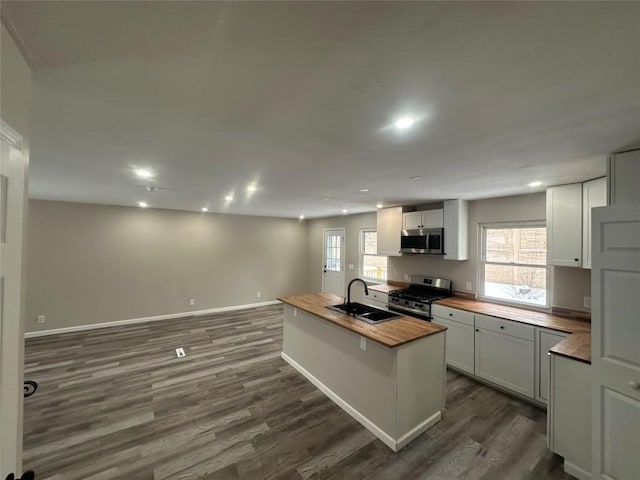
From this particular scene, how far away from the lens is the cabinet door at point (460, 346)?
130 inches

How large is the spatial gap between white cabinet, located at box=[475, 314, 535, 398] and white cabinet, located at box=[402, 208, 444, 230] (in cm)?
155

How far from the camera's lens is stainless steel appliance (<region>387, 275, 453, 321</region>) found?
3829 millimetres

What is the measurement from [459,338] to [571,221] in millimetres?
1866

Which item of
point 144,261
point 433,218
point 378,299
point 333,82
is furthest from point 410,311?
point 144,261

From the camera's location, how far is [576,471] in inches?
76.0

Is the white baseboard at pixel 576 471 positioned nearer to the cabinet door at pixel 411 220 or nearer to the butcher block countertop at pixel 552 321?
the butcher block countertop at pixel 552 321

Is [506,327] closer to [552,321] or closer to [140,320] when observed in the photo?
[552,321]

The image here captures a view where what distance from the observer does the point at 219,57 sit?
98 centimetres

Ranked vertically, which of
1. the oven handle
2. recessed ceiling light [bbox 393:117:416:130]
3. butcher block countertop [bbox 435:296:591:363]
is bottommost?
the oven handle

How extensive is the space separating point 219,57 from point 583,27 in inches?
49.1

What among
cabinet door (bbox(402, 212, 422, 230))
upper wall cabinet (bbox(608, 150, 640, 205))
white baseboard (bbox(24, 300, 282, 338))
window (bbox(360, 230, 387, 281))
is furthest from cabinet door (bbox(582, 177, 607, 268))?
white baseboard (bbox(24, 300, 282, 338))

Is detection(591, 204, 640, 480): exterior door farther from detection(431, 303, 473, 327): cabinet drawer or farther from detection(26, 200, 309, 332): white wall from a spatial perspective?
detection(26, 200, 309, 332): white wall

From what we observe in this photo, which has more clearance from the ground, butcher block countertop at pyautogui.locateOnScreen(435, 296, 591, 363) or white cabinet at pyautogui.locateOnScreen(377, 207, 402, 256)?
white cabinet at pyautogui.locateOnScreen(377, 207, 402, 256)

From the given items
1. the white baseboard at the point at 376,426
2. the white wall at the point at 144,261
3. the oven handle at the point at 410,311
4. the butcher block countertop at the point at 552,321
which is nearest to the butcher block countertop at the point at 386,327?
the white baseboard at the point at 376,426
